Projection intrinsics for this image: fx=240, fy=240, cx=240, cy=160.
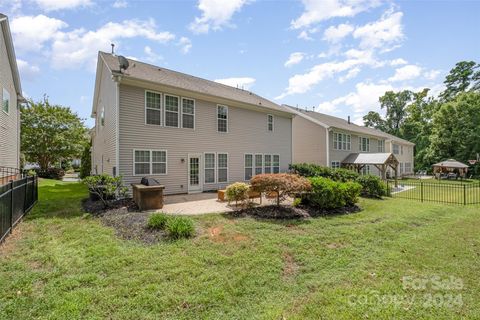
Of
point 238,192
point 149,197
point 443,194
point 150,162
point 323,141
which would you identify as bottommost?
point 443,194

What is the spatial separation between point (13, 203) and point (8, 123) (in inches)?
364

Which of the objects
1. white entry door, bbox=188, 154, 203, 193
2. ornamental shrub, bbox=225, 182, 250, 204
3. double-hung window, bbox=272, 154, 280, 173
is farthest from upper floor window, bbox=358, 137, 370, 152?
ornamental shrub, bbox=225, 182, 250, 204

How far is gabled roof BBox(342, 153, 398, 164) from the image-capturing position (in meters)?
19.2

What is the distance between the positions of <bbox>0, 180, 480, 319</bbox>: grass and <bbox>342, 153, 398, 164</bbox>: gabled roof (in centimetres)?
1301

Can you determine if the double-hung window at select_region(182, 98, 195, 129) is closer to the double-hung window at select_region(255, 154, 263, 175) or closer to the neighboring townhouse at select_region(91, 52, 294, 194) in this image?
the neighboring townhouse at select_region(91, 52, 294, 194)

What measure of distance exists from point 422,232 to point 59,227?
10.2 m

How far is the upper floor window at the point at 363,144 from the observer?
25205mm

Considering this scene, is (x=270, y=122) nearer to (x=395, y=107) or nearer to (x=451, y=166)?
(x=451, y=166)

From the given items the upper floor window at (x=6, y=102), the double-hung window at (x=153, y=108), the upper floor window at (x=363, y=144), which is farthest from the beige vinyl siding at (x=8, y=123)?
the upper floor window at (x=363, y=144)

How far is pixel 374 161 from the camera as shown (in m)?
Result: 19.6

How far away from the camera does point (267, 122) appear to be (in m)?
16.9

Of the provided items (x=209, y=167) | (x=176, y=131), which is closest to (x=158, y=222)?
(x=176, y=131)

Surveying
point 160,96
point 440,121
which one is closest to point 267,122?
point 160,96

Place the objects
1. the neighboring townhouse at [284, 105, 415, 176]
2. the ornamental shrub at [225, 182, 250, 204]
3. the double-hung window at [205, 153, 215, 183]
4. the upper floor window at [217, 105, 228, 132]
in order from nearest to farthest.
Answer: the ornamental shrub at [225, 182, 250, 204], the double-hung window at [205, 153, 215, 183], the upper floor window at [217, 105, 228, 132], the neighboring townhouse at [284, 105, 415, 176]
